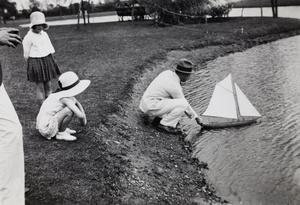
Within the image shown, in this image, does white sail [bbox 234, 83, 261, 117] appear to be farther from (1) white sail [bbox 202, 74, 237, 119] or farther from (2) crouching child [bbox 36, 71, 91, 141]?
(2) crouching child [bbox 36, 71, 91, 141]

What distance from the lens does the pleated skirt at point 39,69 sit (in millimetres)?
6273

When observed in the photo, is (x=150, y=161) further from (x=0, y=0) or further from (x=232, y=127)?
(x=0, y=0)

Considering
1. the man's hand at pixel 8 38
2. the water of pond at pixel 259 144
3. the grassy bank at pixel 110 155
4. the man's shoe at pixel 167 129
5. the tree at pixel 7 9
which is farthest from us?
A: the tree at pixel 7 9

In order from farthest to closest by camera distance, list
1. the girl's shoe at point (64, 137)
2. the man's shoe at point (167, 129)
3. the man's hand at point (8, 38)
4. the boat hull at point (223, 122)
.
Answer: the boat hull at point (223, 122) → the man's shoe at point (167, 129) → the girl's shoe at point (64, 137) → the man's hand at point (8, 38)

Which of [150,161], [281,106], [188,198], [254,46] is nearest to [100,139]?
[150,161]

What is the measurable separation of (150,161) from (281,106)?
385 centimetres

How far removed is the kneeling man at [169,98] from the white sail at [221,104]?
68 cm

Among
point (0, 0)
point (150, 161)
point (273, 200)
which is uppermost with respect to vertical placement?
point (0, 0)

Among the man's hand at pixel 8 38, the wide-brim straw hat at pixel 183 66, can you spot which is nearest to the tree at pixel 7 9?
the wide-brim straw hat at pixel 183 66

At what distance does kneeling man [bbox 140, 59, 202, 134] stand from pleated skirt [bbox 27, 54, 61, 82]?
6.10ft

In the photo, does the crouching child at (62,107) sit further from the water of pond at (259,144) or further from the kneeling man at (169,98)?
the water of pond at (259,144)

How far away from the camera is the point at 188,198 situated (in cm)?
423

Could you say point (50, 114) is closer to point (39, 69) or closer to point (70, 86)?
point (70, 86)

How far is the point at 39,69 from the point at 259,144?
13.4ft
